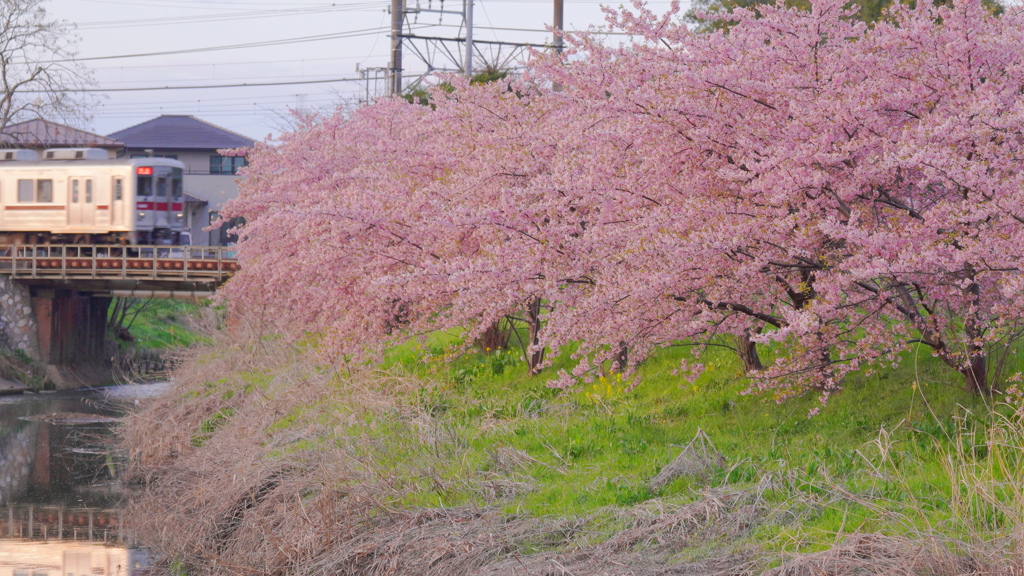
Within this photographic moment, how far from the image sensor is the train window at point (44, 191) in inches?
1170

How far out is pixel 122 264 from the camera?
28.1 meters

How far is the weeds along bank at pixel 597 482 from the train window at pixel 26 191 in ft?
62.9

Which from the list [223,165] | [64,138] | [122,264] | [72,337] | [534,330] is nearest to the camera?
[534,330]

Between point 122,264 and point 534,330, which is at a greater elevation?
point 122,264

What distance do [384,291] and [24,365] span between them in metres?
22.3

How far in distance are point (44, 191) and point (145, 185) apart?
3170 mm

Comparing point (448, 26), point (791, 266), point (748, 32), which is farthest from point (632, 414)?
point (448, 26)

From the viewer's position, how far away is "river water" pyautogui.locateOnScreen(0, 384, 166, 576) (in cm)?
1195

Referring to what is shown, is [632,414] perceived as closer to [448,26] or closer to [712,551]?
[712,551]

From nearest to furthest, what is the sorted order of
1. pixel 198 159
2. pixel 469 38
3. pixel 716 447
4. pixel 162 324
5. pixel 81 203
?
pixel 716 447
pixel 469 38
pixel 81 203
pixel 162 324
pixel 198 159

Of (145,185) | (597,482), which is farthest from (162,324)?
(597,482)

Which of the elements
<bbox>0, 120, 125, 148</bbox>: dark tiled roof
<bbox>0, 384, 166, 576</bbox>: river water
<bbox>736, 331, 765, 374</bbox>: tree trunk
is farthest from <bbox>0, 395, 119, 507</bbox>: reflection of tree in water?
<bbox>0, 120, 125, 148</bbox>: dark tiled roof

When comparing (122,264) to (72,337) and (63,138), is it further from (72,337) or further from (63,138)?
(63,138)

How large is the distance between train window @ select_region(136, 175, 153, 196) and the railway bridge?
1566mm
